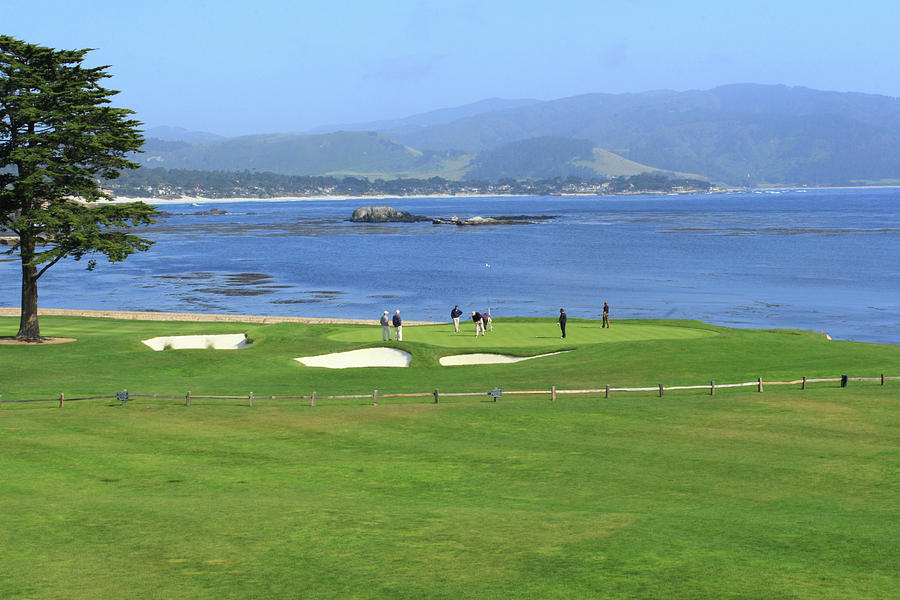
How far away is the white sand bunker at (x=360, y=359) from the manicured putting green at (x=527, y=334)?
107 inches

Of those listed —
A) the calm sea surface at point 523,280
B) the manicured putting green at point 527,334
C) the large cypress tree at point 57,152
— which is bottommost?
the calm sea surface at point 523,280

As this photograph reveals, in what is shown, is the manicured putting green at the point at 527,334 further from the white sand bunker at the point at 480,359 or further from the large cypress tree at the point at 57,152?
the large cypress tree at the point at 57,152

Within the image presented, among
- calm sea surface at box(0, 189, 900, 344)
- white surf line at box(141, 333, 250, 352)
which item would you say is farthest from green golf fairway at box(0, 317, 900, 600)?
calm sea surface at box(0, 189, 900, 344)

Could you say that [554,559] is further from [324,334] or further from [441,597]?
[324,334]

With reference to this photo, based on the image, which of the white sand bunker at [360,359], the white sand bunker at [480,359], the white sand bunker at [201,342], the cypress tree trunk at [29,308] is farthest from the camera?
the white sand bunker at [201,342]

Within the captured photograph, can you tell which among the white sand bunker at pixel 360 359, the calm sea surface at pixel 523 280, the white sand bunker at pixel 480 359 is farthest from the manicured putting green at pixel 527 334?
the calm sea surface at pixel 523 280

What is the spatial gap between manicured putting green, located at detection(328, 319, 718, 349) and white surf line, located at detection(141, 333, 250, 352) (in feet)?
15.9

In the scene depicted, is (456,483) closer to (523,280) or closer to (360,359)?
(360,359)

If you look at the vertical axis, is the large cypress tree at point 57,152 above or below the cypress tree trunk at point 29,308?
→ above

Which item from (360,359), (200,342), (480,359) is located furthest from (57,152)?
(480,359)

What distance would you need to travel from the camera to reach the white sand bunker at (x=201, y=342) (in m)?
47.3

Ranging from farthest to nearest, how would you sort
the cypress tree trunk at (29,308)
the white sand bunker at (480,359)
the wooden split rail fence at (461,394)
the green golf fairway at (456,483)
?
the cypress tree trunk at (29,308) < the white sand bunker at (480,359) < the wooden split rail fence at (461,394) < the green golf fairway at (456,483)

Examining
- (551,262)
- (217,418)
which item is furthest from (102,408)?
(551,262)

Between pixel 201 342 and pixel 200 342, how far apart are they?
72 mm
